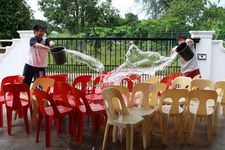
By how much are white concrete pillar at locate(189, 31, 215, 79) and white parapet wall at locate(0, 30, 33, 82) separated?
3883 mm

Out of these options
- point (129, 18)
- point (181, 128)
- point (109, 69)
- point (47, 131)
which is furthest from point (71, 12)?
point (181, 128)

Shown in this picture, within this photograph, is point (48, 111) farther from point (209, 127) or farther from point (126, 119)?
point (209, 127)

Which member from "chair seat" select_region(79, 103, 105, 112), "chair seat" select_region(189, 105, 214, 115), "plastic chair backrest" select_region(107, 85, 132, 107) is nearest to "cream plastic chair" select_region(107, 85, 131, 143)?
"plastic chair backrest" select_region(107, 85, 132, 107)

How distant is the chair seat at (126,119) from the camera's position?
390 cm

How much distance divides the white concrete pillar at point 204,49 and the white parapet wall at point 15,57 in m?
3.88

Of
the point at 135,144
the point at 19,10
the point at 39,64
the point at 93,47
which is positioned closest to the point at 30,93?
the point at 39,64

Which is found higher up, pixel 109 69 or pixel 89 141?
pixel 109 69

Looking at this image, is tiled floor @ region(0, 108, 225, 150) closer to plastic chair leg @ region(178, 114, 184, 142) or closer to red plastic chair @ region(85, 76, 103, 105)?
plastic chair leg @ region(178, 114, 184, 142)

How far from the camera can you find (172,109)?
14.3 feet

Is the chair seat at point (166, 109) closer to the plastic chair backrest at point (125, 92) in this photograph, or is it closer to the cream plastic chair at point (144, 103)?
the cream plastic chair at point (144, 103)

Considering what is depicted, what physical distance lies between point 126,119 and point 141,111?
0.38 m

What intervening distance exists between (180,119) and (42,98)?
1.83 m

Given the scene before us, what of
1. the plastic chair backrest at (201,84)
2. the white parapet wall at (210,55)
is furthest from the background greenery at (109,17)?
the plastic chair backrest at (201,84)

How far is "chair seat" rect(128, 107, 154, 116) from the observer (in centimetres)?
423
